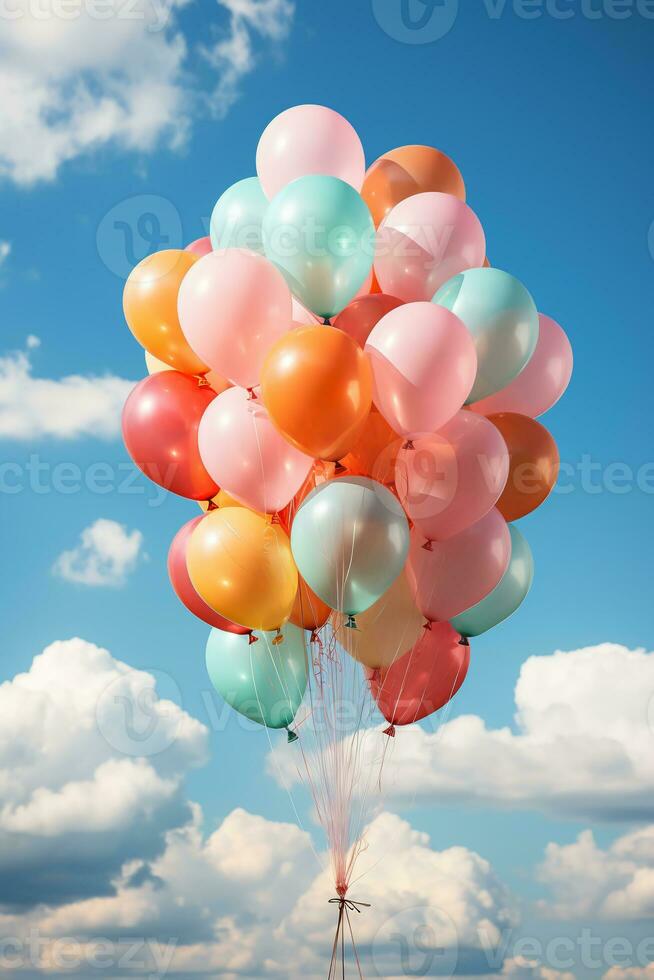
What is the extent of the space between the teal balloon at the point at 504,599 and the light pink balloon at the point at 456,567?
0.34 m

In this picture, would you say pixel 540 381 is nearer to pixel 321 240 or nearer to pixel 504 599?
pixel 504 599

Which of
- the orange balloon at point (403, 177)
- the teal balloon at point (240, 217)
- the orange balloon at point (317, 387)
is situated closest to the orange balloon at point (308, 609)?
the orange balloon at point (317, 387)

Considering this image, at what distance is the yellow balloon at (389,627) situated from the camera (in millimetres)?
5707

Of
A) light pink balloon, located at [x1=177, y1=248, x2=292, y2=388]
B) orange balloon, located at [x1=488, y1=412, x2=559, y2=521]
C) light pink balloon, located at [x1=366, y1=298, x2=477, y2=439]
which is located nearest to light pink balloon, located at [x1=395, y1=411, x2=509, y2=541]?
light pink balloon, located at [x1=366, y1=298, x2=477, y2=439]

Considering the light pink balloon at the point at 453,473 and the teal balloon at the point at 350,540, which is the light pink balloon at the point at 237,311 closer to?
the teal balloon at the point at 350,540

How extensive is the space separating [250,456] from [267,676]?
1.36 meters

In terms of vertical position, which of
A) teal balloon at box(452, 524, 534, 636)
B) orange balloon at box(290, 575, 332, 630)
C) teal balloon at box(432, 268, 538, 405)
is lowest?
orange balloon at box(290, 575, 332, 630)

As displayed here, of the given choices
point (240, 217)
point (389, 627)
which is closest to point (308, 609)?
point (389, 627)

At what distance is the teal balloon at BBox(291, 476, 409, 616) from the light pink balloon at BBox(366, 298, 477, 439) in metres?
0.39

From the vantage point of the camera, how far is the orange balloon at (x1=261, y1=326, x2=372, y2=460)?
190 inches

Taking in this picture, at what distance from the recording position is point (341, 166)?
567 centimetres

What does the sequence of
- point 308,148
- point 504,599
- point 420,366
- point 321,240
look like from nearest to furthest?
1. point 420,366
2. point 321,240
3. point 308,148
4. point 504,599

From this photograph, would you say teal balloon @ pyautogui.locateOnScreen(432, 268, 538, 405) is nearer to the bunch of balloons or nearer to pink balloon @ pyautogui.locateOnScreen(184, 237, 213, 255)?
the bunch of balloons

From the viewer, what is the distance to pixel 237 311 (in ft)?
16.7
